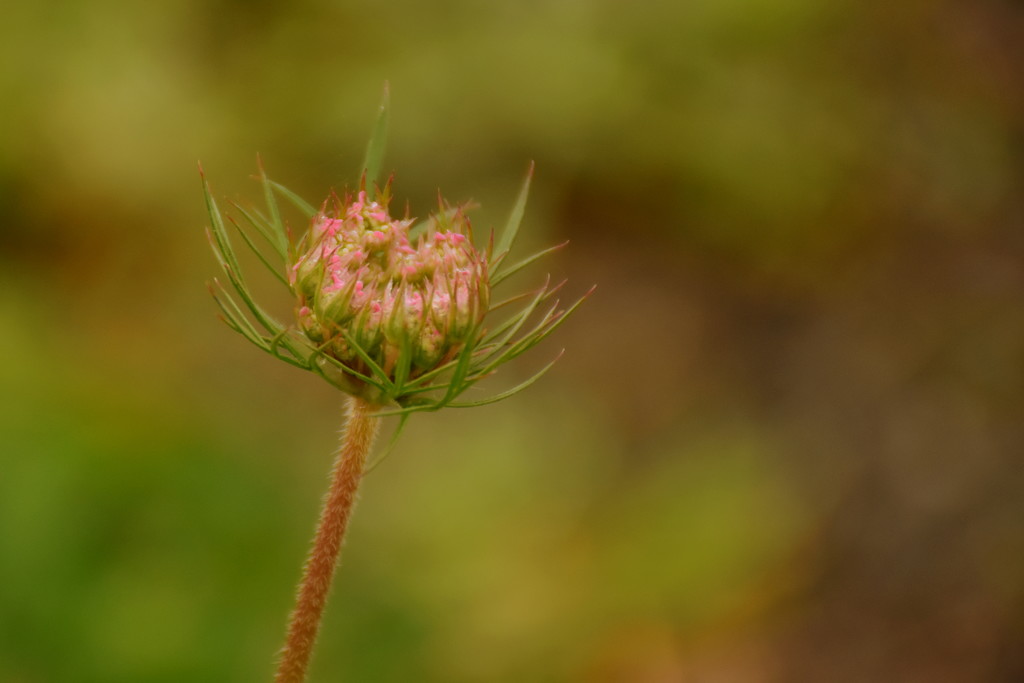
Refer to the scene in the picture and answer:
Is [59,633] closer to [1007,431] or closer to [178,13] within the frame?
[178,13]

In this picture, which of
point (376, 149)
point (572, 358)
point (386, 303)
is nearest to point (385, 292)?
point (386, 303)

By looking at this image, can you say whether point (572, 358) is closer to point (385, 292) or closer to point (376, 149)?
point (376, 149)

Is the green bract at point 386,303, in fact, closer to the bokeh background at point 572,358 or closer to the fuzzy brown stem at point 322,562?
the fuzzy brown stem at point 322,562

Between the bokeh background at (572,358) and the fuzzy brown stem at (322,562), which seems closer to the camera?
the fuzzy brown stem at (322,562)

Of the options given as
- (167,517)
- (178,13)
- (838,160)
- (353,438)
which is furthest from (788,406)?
(353,438)

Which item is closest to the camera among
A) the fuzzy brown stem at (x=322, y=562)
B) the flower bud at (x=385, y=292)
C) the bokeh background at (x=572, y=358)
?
the fuzzy brown stem at (x=322, y=562)

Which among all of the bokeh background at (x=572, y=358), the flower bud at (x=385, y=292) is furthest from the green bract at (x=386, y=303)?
the bokeh background at (x=572, y=358)
